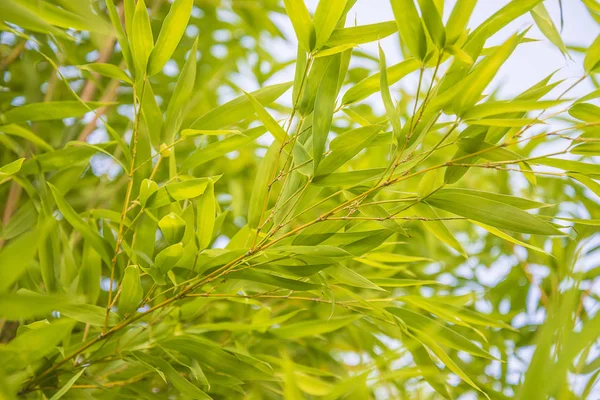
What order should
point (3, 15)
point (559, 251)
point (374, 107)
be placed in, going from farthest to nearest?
1. point (374, 107)
2. point (559, 251)
3. point (3, 15)

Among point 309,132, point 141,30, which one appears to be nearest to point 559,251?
point 309,132

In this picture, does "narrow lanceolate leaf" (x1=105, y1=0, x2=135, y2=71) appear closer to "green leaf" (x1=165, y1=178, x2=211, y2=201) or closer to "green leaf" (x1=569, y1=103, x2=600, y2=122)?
"green leaf" (x1=165, y1=178, x2=211, y2=201)

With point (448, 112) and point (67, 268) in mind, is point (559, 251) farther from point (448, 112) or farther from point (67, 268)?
point (67, 268)

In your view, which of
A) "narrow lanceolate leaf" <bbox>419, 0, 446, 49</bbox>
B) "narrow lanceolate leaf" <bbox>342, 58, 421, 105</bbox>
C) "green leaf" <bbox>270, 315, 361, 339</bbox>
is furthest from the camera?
"green leaf" <bbox>270, 315, 361, 339</bbox>

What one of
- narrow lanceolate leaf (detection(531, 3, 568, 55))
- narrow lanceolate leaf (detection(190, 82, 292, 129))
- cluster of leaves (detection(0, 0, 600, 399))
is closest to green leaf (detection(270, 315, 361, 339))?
cluster of leaves (detection(0, 0, 600, 399))

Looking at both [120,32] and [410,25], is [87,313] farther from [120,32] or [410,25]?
[410,25]

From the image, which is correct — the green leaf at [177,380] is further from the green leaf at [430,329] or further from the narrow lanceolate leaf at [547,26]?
the narrow lanceolate leaf at [547,26]

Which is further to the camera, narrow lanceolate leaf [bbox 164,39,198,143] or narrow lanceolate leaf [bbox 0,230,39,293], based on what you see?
narrow lanceolate leaf [bbox 164,39,198,143]
